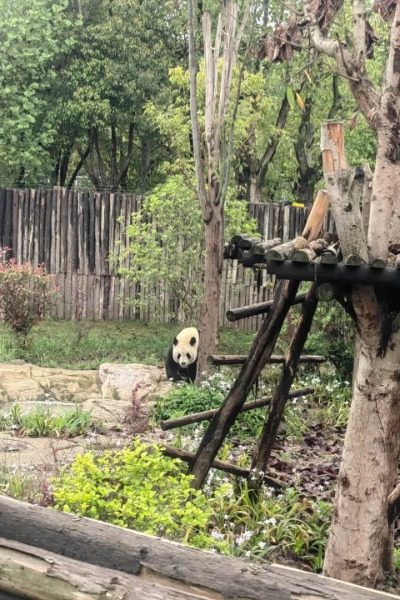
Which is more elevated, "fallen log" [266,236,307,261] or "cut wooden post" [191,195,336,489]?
"fallen log" [266,236,307,261]

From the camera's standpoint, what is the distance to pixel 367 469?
151 inches

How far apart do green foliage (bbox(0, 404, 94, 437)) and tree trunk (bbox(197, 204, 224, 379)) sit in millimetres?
1668

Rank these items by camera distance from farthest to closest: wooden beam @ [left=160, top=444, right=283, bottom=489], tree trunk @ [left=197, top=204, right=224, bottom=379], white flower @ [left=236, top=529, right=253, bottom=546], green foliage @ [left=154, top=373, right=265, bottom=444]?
tree trunk @ [left=197, top=204, right=224, bottom=379] → green foliage @ [left=154, top=373, right=265, bottom=444] → wooden beam @ [left=160, top=444, right=283, bottom=489] → white flower @ [left=236, top=529, right=253, bottom=546]

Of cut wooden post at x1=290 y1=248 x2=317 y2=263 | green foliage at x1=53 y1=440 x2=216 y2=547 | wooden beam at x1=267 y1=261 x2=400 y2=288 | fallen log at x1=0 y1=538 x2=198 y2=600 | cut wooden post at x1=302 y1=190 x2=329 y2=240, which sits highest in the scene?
cut wooden post at x1=302 y1=190 x2=329 y2=240

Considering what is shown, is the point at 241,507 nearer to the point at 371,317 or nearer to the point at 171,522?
the point at 171,522

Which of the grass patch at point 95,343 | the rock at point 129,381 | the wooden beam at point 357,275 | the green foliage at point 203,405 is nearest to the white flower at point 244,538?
the wooden beam at point 357,275

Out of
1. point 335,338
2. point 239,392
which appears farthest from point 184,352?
point 239,392

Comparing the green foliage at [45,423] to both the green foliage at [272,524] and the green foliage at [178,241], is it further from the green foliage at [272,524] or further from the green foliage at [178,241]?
the green foliage at [178,241]

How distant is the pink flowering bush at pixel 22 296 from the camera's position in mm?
9938

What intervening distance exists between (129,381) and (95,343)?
2394 mm

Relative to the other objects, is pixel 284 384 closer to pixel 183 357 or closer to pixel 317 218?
pixel 317 218

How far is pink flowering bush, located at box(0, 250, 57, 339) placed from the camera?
994 centimetres

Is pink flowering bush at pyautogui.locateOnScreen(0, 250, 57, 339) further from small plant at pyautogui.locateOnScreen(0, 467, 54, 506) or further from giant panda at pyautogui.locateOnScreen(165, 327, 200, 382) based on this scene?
small plant at pyautogui.locateOnScreen(0, 467, 54, 506)

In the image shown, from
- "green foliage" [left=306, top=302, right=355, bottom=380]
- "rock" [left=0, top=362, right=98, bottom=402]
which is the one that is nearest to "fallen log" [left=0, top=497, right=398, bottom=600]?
"rock" [left=0, top=362, right=98, bottom=402]
